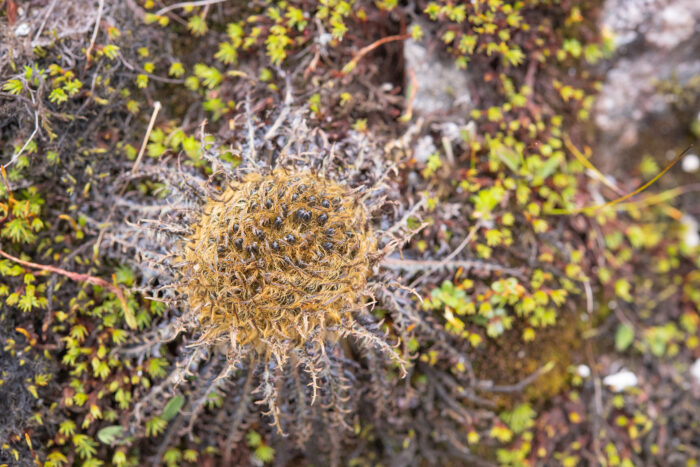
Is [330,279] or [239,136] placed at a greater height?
[239,136]

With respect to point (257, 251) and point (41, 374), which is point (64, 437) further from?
point (257, 251)

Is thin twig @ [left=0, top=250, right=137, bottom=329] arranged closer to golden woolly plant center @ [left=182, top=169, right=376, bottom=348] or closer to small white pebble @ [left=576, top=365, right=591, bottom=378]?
golden woolly plant center @ [left=182, top=169, right=376, bottom=348]

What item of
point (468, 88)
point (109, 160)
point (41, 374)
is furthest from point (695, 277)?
point (41, 374)

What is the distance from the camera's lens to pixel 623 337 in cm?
394

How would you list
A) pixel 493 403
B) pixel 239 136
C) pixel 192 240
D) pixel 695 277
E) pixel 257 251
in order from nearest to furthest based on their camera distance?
pixel 257 251, pixel 192 240, pixel 239 136, pixel 493 403, pixel 695 277

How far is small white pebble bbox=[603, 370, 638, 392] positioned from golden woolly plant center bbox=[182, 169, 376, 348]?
96.5 inches

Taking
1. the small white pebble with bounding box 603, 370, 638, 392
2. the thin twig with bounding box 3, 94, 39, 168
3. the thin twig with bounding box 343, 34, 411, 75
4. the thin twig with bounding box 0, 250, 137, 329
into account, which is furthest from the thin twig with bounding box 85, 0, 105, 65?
the small white pebble with bounding box 603, 370, 638, 392

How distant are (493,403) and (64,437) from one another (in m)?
2.80

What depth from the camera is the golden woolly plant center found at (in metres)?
2.26

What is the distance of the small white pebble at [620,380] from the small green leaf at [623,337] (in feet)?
0.66

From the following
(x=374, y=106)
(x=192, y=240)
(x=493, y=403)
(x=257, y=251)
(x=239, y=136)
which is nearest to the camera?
(x=257, y=251)

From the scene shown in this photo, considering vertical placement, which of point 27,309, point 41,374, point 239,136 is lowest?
point 41,374

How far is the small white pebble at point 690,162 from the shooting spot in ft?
14.3

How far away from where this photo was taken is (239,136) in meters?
2.86
